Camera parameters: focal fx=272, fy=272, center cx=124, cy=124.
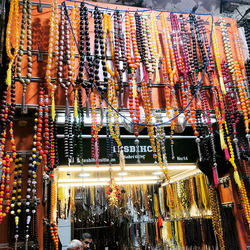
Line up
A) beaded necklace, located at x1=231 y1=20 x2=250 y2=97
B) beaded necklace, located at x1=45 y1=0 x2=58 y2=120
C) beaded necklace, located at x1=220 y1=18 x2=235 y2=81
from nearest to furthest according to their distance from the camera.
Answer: beaded necklace, located at x1=45 y1=0 x2=58 y2=120 → beaded necklace, located at x1=220 y1=18 x2=235 y2=81 → beaded necklace, located at x1=231 y1=20 x2=250 y2=97

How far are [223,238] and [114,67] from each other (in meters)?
2.99

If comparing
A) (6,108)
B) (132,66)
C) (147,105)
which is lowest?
(6,108)

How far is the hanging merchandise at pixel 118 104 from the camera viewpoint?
2805mm

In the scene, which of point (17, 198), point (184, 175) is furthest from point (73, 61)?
point (184, 175)

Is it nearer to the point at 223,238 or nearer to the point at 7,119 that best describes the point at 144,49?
the point at 7,119

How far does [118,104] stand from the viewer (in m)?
3.20

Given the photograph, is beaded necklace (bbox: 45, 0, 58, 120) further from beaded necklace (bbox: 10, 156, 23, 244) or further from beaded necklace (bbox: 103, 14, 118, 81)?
beaded necklace (bbox: 10, 156, 23, 244)

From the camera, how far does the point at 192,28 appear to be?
3.54 metres

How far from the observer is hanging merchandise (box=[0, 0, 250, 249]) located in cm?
280

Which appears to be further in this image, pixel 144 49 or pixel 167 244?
pixel 167 244

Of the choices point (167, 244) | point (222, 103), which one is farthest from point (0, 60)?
point (167, 244)

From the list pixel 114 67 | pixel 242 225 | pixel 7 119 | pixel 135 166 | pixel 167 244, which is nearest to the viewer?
pixel 7 119

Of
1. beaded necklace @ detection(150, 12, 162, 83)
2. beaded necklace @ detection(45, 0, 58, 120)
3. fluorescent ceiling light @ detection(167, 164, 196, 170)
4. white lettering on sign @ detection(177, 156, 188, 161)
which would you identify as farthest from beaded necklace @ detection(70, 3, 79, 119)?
fluorescent ceiling light @ detection(167, 164, 196, 170)

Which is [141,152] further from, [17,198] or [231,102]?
[17,198]
